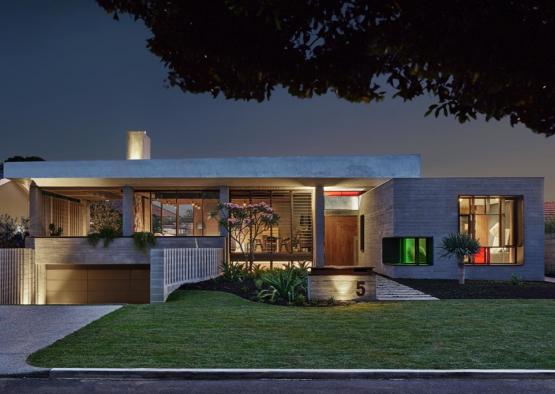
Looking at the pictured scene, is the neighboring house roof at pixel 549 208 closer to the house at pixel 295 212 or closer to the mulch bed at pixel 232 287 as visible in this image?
the house at pixel 295 212

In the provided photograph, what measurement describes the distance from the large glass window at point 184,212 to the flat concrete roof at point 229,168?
10.9 feet

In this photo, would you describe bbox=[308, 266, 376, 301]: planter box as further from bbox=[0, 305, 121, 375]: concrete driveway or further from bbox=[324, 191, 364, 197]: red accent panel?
bbox=[324, 191, 364, 197]: red accent panel

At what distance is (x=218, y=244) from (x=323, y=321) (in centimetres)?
1147

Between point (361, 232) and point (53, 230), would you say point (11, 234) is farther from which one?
point (361, 232)

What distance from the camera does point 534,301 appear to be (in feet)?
40.2

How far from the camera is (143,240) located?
2030 centimetres

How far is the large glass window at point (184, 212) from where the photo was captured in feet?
76.9

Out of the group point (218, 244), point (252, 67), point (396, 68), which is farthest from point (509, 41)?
point (218, 244)

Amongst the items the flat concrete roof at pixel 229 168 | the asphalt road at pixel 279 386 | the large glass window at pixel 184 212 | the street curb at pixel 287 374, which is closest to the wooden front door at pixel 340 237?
the large glass window at pixel 184 212

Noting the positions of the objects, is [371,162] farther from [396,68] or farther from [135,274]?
[396,68]

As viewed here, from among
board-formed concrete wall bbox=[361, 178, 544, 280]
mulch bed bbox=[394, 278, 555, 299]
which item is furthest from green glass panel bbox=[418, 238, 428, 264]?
mulch bed bbox=[394, 278, 555, 299]

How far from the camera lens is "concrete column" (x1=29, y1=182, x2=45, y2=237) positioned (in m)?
21.7

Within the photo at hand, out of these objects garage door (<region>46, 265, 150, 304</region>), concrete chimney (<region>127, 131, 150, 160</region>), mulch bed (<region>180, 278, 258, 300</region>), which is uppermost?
concrete chimney (<region>127, 131, 150, 160</region>)

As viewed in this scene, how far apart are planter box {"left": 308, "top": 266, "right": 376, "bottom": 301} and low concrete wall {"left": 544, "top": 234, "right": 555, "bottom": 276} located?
40.6 ft
